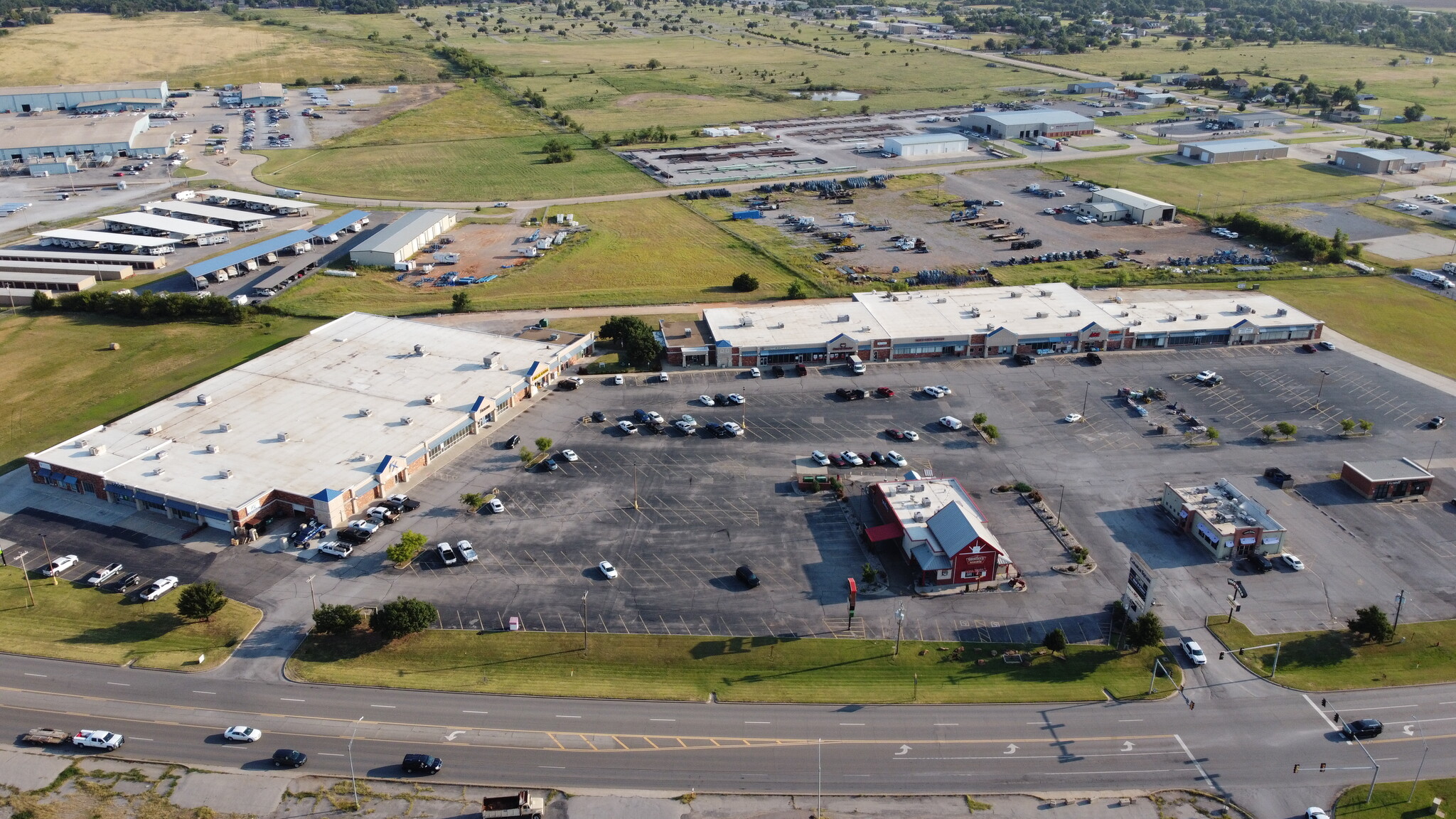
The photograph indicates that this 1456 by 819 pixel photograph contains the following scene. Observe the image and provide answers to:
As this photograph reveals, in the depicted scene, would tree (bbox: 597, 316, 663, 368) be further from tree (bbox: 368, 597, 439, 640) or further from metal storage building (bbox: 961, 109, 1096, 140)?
metal storage building (bbox: 961, 109, 1096, 140)

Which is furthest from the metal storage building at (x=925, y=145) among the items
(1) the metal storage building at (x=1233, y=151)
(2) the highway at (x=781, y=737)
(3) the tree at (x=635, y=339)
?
(2) the highway at (x=781, y=737)

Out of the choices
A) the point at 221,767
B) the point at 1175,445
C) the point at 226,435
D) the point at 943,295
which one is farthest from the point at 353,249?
the point at 1175,445

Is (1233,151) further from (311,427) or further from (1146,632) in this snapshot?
(311,427)

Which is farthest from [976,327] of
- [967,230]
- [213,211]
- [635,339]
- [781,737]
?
[213,211]

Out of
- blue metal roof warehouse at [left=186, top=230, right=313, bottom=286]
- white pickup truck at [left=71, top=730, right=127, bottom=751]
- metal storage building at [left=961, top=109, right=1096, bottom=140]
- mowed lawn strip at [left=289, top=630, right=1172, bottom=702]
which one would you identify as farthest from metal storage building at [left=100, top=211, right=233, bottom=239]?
metal storage building at [left=961, top=109, right=1096, bottom=140]

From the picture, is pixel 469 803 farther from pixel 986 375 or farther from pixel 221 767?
pixel 986 375
